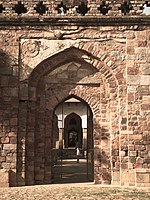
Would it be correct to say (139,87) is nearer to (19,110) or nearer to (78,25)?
(78,25)

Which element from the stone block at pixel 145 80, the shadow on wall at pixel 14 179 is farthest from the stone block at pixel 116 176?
the stone block at pixel 145 80

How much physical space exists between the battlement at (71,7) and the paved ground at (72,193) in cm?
457

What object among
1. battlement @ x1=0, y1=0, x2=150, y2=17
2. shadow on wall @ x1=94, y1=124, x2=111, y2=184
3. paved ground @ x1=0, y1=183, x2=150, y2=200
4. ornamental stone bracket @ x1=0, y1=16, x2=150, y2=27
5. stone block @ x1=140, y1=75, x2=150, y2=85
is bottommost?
paved ground @ x1=0, y1=183, x2=150, y2=200

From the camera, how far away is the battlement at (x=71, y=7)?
A: 28.5 feet

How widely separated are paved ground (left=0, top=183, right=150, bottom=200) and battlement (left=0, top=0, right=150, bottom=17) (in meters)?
4.57

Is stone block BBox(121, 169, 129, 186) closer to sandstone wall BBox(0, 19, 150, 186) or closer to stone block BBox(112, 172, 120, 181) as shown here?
sandstone wall BBox(0, 19, 150, 186)

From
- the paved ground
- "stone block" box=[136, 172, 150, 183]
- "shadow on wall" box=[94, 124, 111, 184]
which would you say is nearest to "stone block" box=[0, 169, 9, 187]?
the paved ground

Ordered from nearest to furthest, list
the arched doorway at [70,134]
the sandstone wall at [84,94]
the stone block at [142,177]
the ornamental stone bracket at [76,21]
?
the stone block at [142,177] → the sandstone wall at [84,94] → the ornamental stone bracket at [76,21] → the arched doorway at [70,134]

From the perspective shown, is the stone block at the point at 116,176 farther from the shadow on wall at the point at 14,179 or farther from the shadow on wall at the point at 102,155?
the shadow on wall at the point at 14,179

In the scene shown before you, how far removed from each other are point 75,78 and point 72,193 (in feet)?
10.9

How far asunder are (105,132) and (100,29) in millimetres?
2802

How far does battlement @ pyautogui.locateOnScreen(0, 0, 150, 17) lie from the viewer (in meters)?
8.67

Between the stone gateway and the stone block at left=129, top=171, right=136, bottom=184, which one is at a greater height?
the stone gateway

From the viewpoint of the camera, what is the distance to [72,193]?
6.81 meters
